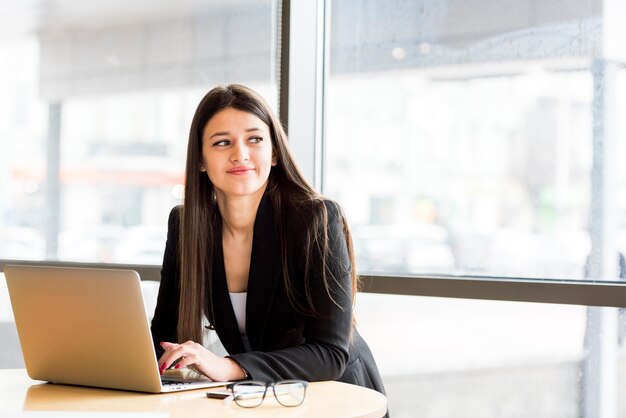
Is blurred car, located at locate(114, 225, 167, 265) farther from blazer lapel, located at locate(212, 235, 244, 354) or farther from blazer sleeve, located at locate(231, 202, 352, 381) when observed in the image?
blazer sleeve, located at locate(231, 202, 352, 381)

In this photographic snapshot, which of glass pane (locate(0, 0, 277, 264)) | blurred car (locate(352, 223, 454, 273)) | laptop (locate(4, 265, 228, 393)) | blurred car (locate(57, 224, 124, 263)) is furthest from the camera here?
blurred car (locate(57, 224, 124, 263))

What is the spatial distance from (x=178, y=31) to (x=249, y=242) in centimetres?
151

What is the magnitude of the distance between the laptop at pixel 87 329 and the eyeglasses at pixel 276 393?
15 cm

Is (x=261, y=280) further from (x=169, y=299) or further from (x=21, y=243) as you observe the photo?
(x=21, y=243)

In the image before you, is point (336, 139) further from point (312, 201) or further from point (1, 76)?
point (1, 76)

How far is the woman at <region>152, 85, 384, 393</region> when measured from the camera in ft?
6.77

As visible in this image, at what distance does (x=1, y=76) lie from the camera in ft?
13.0

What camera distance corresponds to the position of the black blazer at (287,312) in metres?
1.98

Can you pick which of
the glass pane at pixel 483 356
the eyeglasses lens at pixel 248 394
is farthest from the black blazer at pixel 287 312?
the glass pane at pixel 483 356

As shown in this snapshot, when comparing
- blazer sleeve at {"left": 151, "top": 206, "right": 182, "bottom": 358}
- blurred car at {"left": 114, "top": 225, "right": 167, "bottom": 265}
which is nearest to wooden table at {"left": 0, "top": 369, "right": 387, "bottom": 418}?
blazer sleeve at {"left": 151, "top": 206, "right": 182, "bottom": 358}

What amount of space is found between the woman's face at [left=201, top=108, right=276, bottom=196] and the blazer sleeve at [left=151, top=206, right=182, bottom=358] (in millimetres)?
216

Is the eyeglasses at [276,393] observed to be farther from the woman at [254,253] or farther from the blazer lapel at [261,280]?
the blazer lapel at [261,280]

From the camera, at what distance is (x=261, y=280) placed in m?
2.14

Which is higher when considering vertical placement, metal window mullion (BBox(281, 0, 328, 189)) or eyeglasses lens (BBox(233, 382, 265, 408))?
metal window mullion (BBox(281, 0, 328, 189))
